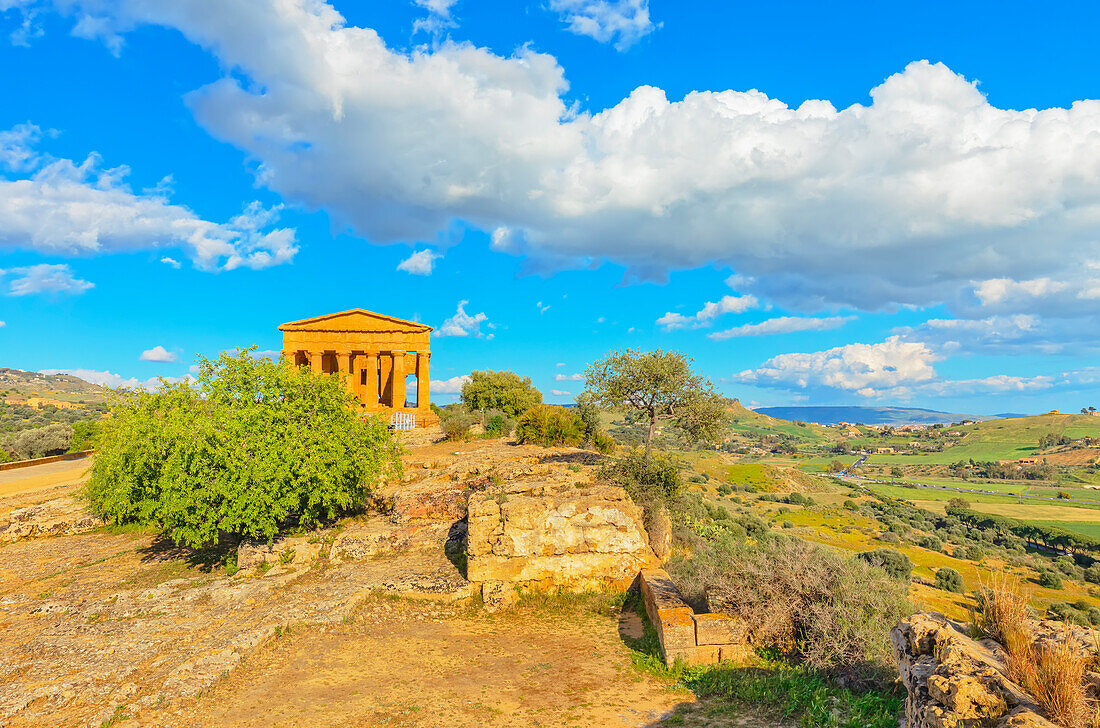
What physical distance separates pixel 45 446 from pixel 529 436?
36.5m

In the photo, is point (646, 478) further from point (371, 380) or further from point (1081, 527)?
point (1081, 527)

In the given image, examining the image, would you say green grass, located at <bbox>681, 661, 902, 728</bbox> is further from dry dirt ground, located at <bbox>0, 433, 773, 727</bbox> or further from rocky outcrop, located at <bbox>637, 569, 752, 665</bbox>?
dry dirt ground, located at <bbox>0, 433, 773, 727</bbox>

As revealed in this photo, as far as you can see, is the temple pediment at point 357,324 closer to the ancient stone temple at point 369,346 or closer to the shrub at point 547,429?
the ancient stone temple at point 369,346

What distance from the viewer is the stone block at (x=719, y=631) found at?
8.48 meters

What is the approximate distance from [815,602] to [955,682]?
4173mm

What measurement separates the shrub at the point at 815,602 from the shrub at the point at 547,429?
17410 millimetres

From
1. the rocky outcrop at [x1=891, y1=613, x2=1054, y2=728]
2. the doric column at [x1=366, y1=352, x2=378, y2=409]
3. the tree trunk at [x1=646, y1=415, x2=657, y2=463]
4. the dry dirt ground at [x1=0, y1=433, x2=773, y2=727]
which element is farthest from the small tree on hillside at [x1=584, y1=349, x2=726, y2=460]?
the doric column at [x1=366, y1=352, x2=378, y2=409]

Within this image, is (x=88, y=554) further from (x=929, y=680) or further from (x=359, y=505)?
(x=929, y=680)

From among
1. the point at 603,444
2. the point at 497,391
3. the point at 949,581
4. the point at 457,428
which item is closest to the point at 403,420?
the point at 457,428

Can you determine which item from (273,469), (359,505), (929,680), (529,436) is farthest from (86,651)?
(529,436)

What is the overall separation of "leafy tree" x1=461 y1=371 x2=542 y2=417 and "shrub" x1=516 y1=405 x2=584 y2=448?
15.2m

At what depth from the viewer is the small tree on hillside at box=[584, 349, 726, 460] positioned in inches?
867

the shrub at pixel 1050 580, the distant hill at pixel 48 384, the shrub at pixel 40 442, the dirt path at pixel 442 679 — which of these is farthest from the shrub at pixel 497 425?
the distant hill at pixel 48 384

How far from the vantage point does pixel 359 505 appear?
17078 mm
